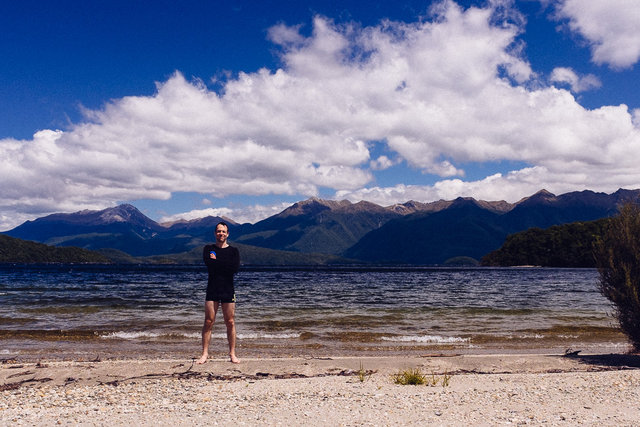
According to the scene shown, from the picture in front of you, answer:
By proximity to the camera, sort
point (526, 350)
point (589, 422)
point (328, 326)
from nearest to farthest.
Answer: point (589, 422) < point (526, 350) < point (328, 326)

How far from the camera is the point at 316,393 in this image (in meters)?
8.75

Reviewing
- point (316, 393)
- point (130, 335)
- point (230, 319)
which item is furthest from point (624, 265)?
point (130, 335)

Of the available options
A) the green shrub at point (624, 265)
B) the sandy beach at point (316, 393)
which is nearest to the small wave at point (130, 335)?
the sandy beach at point (316, 393)

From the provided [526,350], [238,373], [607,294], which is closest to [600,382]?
[607,294]

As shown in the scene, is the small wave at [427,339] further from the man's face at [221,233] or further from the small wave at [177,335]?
the man's face at [221,233]

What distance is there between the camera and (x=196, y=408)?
25.5 feet

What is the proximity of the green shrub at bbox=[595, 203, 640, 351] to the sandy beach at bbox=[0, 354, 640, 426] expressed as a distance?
1.71 meters

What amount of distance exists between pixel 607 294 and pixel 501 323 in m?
9.81

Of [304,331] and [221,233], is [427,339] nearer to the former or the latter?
[304,331]

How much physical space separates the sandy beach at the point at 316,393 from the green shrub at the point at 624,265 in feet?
5.60

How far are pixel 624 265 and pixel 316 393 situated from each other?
1057 cm

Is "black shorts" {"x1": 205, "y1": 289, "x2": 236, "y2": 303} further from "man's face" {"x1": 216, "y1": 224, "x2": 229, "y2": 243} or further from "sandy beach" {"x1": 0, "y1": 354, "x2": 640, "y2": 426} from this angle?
"sandy beach" {"x1": 0, "y1": 354, "x2": 640, "y2": 426}

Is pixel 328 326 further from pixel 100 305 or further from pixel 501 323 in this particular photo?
pixel 100 305

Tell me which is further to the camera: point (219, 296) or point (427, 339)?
point (427, 339)
